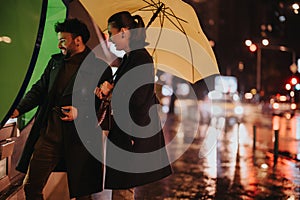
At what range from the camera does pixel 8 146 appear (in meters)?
5.12

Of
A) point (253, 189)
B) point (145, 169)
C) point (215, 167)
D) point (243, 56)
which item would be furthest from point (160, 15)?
point (243, 56)

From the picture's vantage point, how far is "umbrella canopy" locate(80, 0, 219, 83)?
16.5 feet

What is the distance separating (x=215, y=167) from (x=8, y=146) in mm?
6267

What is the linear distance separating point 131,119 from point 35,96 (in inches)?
34.9

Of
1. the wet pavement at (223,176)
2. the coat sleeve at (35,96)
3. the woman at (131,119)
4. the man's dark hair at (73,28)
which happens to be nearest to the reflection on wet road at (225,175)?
the wet pavement at (223,176)

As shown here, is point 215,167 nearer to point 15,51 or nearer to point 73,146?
point 73,146

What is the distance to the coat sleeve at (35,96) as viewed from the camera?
412cm

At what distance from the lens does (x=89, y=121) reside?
4223mm

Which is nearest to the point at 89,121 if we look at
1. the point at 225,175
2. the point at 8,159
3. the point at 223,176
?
the point at 8,159

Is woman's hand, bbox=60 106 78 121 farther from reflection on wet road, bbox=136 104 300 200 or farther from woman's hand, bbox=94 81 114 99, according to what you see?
reflection on wet road, bbox=136 104 300 200

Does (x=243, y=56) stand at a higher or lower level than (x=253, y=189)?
higher

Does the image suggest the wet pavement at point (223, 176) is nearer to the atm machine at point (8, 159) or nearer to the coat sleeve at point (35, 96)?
the atm machine at point (8, 159)

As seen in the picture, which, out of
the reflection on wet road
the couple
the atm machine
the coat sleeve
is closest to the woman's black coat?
the couple

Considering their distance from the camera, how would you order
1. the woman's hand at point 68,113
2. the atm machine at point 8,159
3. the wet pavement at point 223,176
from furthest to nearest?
the wet pavement at point 223,176
the atm machine at point 8,159
the woman's hand at point 68,113
